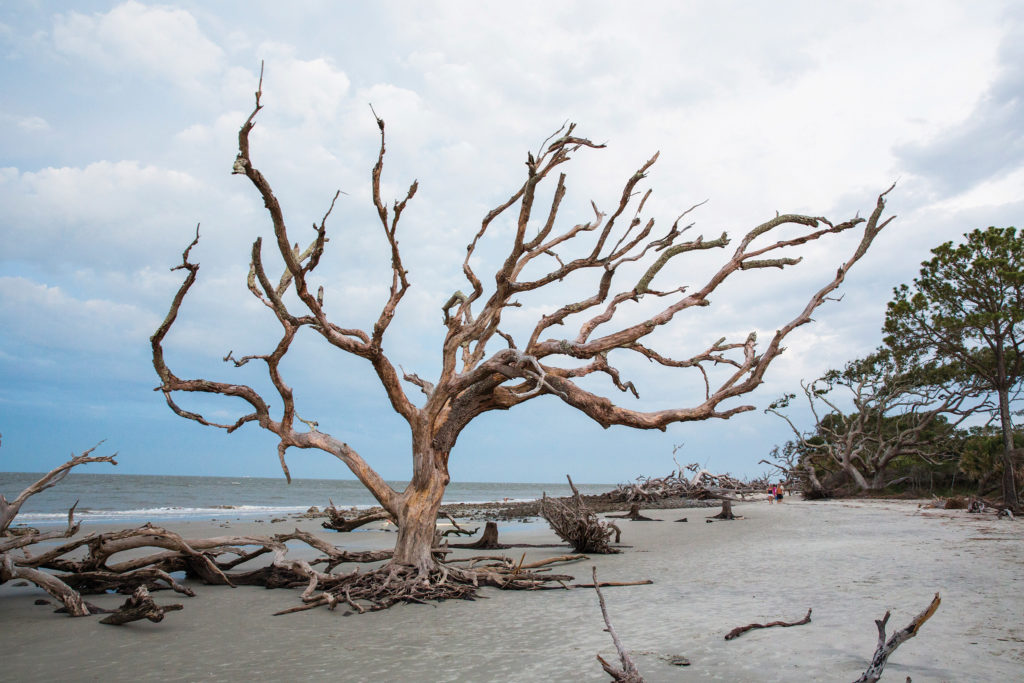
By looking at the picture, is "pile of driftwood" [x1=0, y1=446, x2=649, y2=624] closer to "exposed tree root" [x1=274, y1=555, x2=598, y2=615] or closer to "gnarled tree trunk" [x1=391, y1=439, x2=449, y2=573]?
"exposed tree root" [x1=274, y1=555, x2=598, y2=615]

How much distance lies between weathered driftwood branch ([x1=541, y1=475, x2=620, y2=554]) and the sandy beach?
1411 mm

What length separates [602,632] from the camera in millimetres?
5434

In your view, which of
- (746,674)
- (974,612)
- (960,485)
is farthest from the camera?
(960,485)

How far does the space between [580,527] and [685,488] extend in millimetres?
21607

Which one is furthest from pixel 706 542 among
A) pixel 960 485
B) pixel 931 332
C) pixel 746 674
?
pixel 960 485

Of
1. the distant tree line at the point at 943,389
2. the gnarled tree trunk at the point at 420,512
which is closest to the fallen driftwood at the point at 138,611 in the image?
the gnarled tree trunk at the point at 420,512

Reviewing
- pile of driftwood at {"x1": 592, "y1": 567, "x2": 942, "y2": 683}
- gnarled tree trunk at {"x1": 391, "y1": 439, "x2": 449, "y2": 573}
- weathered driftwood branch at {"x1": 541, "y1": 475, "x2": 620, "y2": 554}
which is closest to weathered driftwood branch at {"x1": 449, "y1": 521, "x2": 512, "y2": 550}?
weathered driftwood branch at {"x1": 541, "y1": 475, "x2": 620, "y2": 554}

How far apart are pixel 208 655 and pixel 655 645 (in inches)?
146

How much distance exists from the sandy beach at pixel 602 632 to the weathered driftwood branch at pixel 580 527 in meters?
1.41

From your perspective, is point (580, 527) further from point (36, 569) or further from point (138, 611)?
point (36, 569)

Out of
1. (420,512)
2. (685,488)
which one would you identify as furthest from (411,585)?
(685,488)

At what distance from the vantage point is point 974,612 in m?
5.50

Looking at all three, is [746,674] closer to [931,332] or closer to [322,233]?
[322,233]

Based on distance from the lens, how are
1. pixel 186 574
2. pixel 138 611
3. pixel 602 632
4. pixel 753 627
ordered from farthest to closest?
1. pixel 186 574
2. pixel 138 611
3. pixel 602 632
4. pixel 753 627
